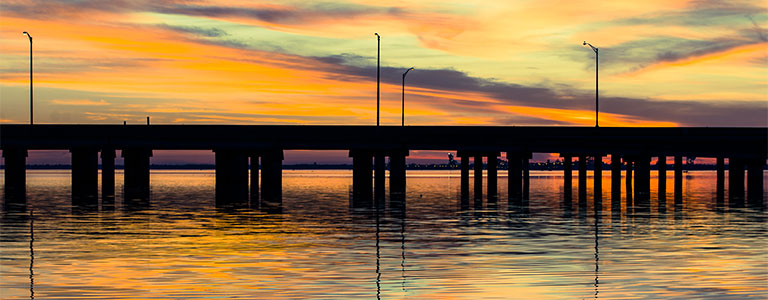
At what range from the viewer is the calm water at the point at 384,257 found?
2222 cm

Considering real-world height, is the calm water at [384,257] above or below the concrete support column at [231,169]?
below

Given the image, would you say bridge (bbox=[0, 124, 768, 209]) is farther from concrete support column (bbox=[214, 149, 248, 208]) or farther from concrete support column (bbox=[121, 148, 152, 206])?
concrete support column (bbox=[121, 148, 152, 206])

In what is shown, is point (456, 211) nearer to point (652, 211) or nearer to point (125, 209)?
point (652, 211)

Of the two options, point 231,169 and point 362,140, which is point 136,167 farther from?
point 362,140

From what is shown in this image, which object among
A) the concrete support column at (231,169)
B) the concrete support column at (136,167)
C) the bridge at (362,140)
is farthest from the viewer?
the concrete support column at (136,167)

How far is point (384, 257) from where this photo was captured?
29.4m

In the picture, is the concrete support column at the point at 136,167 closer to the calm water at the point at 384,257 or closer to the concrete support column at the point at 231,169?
the concrete support column at the point at 231,169

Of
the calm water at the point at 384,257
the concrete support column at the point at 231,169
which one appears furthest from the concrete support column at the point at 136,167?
the calm water at the point at 384,257

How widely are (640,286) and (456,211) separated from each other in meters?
34.8

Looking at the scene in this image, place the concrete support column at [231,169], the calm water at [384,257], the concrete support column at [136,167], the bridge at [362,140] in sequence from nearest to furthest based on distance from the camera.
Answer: the calm water at [384,257] → the bridge at [362,140] → the concrete support column at [231,169] → the concrete support column at [136,167]

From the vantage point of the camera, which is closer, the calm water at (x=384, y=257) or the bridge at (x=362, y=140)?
the calm water at (x=384, y=257)

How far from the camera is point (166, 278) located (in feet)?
79.2

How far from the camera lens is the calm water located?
875 inches

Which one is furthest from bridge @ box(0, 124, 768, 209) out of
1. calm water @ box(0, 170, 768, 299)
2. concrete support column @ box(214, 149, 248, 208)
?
calm water @ box(0, 170, 768, 299)
